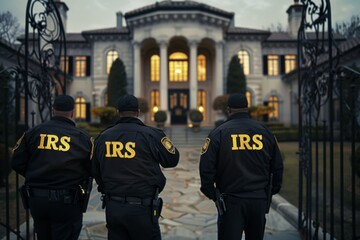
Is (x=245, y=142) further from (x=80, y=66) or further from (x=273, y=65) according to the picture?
(x=80, y=66)

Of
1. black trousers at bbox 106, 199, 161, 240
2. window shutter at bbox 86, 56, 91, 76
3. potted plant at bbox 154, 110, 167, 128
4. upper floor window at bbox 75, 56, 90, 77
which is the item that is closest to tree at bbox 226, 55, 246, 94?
potted plant at bbox 154, 110, 167, 128

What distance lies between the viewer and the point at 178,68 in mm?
29938

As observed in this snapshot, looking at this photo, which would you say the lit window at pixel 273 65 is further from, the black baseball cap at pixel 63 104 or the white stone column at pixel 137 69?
the black baseball cap at pixel 63 104

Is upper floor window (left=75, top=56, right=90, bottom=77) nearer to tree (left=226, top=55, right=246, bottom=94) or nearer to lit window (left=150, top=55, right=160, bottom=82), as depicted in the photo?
lit window (left=150, top=55, right=160, bottom=82)

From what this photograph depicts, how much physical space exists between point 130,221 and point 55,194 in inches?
38.5

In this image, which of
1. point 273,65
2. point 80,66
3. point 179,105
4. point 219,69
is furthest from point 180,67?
point 80,66

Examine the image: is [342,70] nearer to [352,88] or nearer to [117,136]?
[352,88]

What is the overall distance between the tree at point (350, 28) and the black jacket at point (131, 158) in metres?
41.4

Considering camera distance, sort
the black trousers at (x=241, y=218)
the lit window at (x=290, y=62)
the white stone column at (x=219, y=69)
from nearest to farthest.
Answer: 1. the black trousers at (x=241, y=218)
2. the white stone column at (x=219, y=69)
3. the lit window at (x=290, y=62)

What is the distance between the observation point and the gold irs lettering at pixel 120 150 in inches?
125

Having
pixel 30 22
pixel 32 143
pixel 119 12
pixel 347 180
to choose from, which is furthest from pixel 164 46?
pixel 32 143

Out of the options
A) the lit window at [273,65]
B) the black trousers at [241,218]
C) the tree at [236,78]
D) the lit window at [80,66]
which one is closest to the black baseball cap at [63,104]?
the black trousers at [241,218]

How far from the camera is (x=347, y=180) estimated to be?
959 cm

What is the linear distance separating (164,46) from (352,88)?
2353 cm
